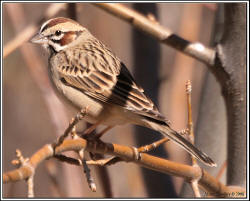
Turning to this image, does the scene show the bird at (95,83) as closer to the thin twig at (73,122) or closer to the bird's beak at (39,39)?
the bird's beak at (39,39)

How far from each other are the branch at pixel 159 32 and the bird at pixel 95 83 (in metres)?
0.34

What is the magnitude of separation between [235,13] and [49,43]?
50.8 inches

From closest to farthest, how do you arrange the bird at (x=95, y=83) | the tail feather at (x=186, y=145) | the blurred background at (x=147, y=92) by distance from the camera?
the tail feather at (x=186, y=145) < the bird at (x=95, y=83) < the blurred background at (x=147, y=92)

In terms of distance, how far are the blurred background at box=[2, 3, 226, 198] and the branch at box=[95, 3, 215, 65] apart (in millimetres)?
209

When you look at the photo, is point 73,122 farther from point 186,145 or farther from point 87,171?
point 186,145

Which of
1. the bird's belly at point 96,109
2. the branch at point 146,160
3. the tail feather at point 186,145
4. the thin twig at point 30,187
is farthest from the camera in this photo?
the bird's belly at point 96,109

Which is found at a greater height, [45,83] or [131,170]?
[45,83]

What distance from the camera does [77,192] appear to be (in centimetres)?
310

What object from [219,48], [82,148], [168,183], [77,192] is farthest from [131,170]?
[82,148]

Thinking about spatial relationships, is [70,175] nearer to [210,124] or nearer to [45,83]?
[45,83]

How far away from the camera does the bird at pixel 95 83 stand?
2.67 meters

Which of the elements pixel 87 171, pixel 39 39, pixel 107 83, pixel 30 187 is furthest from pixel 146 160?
pixel 39 39

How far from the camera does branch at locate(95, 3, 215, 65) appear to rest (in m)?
2.81

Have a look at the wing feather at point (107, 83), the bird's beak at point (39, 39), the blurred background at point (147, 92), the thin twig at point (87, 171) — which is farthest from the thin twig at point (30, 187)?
the bird's beak at point (39, 39)
